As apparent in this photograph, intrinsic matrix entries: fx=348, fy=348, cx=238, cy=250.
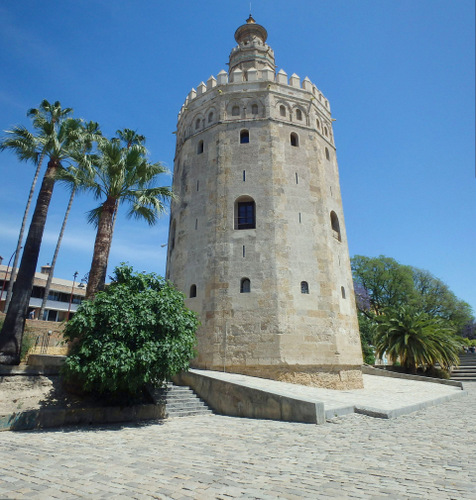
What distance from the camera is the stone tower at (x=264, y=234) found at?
14.6 m

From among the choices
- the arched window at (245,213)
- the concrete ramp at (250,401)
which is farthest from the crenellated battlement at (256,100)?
the concrete ramp at (250,401)

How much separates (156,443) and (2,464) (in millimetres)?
2602

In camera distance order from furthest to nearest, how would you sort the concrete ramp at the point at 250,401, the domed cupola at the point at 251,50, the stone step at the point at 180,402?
the domed cupola at the point at 251,50 < the stone step at the point at 180,402 < the concrete ramp at the point at 250,401

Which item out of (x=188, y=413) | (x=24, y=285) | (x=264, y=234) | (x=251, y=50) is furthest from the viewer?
(x=251, y=50)

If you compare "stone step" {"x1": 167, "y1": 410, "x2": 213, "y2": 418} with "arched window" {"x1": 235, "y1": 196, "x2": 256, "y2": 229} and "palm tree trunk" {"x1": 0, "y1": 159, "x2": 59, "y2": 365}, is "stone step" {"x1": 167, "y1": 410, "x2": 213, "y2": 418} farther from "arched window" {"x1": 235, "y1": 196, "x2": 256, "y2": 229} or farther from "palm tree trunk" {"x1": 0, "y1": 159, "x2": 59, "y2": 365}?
"arched window" {"x1": 235, "y1": 196, "x2": 256, "y2": 229}

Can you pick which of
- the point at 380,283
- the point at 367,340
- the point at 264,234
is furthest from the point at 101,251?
the point at 380,283

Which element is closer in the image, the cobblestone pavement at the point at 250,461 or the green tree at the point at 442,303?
the cobblestone pavement at the point at 250,461

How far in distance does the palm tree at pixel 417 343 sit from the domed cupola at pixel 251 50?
19347mm

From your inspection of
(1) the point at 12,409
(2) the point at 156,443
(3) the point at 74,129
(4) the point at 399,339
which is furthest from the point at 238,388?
(4) the point at 399,339

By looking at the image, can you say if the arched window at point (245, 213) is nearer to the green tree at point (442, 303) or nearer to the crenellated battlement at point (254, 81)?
the crenellated battlement at point (254, 81)

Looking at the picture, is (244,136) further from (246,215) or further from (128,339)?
(128,339)

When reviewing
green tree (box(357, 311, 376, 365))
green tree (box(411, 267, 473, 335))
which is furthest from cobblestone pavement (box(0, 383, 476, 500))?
green tree (box(411, 267, 473, 335))

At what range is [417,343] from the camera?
2259cm

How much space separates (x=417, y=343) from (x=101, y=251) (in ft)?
67.0
